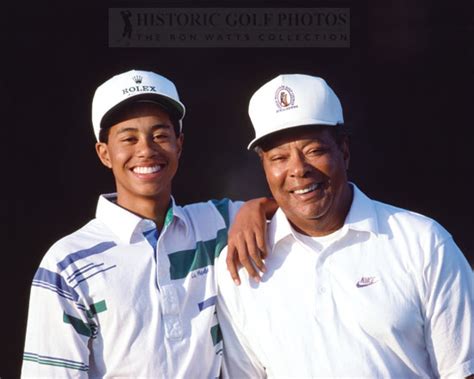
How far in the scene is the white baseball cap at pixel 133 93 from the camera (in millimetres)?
2559

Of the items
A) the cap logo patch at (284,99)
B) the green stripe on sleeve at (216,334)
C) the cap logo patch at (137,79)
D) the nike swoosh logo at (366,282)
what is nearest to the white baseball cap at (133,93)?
the cap logo patch at (137,79)

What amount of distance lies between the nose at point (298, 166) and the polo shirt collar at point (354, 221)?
169 mm

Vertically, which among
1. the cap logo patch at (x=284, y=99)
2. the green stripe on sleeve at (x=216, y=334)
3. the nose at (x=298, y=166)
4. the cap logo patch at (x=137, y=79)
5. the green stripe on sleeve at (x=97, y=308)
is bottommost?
the green stripe on sleeve at (x=216, y=334)

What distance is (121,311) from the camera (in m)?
2.39

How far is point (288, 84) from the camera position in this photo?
240 cm

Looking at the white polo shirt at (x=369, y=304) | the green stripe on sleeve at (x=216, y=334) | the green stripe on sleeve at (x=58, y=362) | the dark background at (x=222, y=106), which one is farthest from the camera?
the dark background at (x=222, y=106)

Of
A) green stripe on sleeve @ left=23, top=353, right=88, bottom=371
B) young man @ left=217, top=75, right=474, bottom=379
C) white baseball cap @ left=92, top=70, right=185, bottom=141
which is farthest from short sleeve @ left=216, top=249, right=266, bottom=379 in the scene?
white baseball cap @ left=92, top=70, right=185, bottom=141

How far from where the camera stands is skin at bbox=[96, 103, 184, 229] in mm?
2531

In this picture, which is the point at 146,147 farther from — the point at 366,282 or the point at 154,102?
the point at 366,282

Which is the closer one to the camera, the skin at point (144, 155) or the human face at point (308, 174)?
the human face at point (308, 174)

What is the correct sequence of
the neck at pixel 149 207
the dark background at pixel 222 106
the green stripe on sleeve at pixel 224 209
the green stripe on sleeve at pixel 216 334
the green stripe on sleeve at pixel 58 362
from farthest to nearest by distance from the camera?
the dark background at pixel 222 106, the green stripe on sleeve at pixel 224 209, the neck at pixel 149 207, the green stripe on sleeve at pixel 216 334, the green stripe on sleeve at pixel 58 362

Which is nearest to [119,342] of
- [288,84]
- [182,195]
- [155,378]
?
[155,378]

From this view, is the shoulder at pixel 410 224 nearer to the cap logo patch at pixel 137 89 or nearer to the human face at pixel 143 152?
the human face at pixel 143 152

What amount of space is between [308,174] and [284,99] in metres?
0.21
